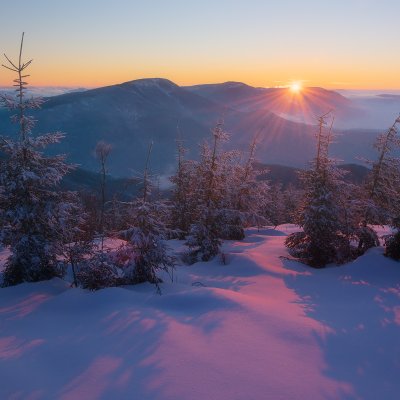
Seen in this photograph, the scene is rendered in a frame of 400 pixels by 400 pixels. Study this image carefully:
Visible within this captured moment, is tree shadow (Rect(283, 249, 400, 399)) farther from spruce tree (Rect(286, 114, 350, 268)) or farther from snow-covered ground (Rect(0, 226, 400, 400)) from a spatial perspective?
spruce tree (Rect(286, 114, 350, 268))

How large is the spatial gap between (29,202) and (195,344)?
7.66 metres

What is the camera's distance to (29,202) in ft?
40.4

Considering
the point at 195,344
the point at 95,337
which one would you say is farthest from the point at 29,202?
the point at 195,344

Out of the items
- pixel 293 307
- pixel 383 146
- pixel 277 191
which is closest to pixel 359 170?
pixel 277 191

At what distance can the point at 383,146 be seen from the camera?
18328 millimetres

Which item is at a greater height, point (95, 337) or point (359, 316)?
point (95, 337)

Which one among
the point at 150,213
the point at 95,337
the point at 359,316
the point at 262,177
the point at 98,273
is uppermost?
the point at 150,213

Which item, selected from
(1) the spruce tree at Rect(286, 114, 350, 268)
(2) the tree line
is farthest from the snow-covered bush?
(1) the spruce tree at Rect(286, 114, 350, 268)

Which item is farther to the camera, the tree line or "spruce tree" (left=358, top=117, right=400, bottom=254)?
"spruce tree" (left=358, top=117, right=400, bottom=254)

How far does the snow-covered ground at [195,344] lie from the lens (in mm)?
6238

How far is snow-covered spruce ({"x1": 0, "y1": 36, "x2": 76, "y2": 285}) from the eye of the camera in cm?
1199

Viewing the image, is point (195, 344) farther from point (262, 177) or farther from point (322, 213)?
point (262, 177)

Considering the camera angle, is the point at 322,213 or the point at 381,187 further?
the point at 381,187

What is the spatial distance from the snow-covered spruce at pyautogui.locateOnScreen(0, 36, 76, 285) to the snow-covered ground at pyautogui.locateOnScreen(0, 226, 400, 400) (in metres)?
0.84
